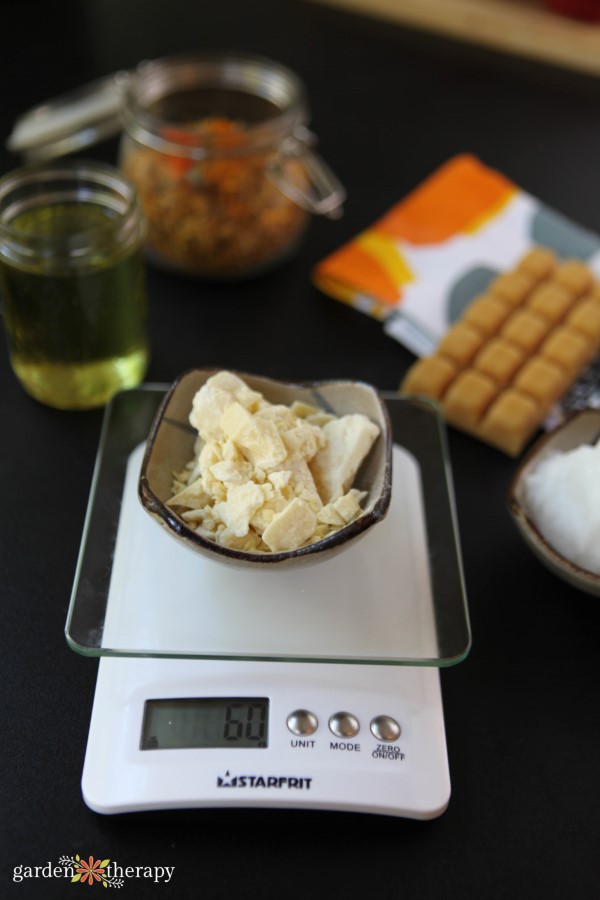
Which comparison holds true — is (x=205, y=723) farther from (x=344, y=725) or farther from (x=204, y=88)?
(x=204, y=88)

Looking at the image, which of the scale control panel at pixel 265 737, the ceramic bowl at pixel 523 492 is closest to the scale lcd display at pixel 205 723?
the scale control panel at pixel 265 737

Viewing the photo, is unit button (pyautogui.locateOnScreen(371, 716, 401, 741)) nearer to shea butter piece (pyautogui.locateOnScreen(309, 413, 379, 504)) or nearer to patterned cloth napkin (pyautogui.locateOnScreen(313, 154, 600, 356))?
shea butter piece (pyautogui.locateOnScreen(309, 413, 379, 504))

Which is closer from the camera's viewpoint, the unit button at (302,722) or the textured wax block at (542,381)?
the unit button at (302,722)

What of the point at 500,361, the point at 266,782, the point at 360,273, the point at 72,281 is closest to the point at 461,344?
the point at 500,361

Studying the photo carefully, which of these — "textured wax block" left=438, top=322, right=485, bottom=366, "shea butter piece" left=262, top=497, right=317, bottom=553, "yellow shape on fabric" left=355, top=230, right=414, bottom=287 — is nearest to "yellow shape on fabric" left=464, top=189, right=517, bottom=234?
"yellow shape on fabric" left=355, top=230, right=414, bottom=287
